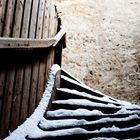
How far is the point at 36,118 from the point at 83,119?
673mm

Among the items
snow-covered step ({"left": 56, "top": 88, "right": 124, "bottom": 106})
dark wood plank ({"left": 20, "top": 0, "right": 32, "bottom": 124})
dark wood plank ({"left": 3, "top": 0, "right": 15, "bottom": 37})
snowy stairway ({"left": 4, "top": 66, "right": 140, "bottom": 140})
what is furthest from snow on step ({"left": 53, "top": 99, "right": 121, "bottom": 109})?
dark wood plank ({"left": 3, "top": 0, "right": 15, "bottom": 37})

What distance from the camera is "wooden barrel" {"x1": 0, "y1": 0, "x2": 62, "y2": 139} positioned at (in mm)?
2732

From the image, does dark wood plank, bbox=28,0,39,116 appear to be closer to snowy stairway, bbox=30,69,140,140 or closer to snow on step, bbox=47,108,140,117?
snowy stairway, bbox=30,69,140,140

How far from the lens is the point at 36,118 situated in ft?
11.9

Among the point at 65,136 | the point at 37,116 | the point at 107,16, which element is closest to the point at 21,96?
the point at 37,116

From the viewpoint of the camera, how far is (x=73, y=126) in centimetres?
379

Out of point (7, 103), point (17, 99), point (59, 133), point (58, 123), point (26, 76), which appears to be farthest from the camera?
point (58, 123)

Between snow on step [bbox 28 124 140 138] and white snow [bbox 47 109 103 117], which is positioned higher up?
white snow [bbox 47 109 103 117]

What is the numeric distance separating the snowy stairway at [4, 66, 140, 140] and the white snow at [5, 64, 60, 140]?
3 centimetres

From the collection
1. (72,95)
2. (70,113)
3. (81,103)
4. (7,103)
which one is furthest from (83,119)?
(7,103)

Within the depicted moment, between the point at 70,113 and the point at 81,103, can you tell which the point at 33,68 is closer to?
the point at 70,113

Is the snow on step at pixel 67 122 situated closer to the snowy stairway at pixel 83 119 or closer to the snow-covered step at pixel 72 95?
the snowy stairway at pixel 83 119

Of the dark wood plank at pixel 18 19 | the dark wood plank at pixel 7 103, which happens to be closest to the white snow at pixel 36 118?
the dark wood plank at pixel 7 103

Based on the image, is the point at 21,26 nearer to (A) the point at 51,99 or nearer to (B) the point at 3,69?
(B) the point at 3,69
